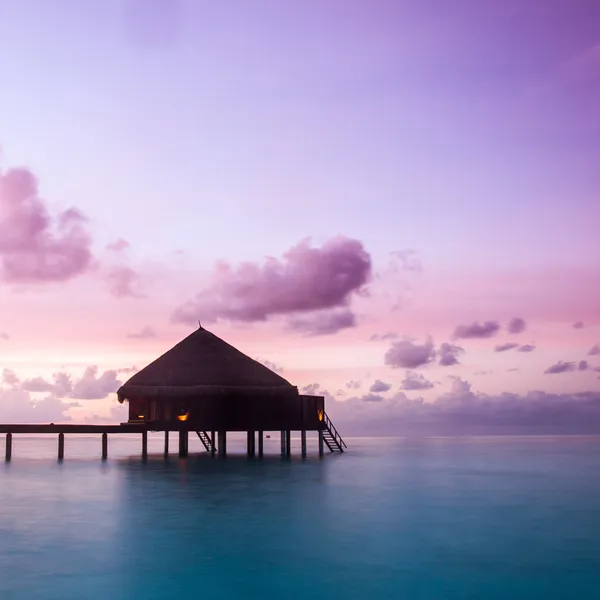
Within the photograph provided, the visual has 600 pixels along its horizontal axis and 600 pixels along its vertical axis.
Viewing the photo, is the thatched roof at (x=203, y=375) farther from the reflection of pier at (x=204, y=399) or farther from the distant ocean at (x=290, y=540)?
the distant ocean at (x=290, y=540)

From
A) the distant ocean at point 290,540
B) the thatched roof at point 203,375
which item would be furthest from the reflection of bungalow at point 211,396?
the distant ocean at point 290,540

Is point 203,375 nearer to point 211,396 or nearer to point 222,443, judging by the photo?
point 211,396

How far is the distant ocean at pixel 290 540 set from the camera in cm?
2045

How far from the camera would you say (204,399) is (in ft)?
188

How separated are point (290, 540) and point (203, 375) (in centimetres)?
3128

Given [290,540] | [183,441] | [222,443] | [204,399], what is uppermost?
[204,399]

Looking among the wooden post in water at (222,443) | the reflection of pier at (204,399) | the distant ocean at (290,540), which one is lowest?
Answer: the distant ocean at (290,540)

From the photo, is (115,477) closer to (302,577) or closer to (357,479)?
(357,479)

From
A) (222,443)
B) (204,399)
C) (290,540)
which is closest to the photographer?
(290,540)

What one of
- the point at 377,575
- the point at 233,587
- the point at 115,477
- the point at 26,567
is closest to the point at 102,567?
the point at 26,567

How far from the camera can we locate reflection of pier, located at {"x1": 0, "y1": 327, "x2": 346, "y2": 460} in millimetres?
56656

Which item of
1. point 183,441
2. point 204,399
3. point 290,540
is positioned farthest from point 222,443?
point 290,540

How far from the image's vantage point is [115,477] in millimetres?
54812

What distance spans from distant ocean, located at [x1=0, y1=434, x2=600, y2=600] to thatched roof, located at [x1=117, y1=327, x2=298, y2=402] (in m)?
7.10
